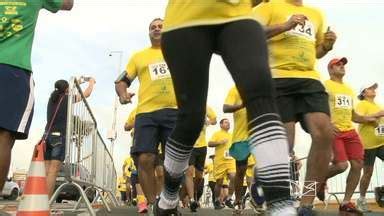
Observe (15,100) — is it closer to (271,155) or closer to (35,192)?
(35,192)

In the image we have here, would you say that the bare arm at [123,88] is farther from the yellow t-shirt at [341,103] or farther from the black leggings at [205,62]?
the yellow t-shirt at [341,103]

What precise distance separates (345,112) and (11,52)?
5644mm

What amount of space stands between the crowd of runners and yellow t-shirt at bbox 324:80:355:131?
17 millimetres

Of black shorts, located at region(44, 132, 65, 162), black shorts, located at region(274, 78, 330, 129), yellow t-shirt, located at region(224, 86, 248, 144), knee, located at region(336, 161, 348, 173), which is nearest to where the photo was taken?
black shorts, located at region(274, 78, 330, 129)

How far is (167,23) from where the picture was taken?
9.82ft

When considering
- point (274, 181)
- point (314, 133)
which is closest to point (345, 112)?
point (314, 133)

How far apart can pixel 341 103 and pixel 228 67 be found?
576cm

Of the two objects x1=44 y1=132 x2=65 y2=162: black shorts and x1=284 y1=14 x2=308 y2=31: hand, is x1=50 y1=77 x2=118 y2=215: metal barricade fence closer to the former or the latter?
x1=44 y1=132 x2=65 y2=162: black shorts

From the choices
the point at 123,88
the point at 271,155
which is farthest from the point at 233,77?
the point at 123,88

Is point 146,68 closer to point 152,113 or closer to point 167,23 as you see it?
point 152,113

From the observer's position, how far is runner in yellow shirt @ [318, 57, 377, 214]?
773cm

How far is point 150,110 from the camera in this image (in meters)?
6.26

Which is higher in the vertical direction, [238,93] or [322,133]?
[238,93]

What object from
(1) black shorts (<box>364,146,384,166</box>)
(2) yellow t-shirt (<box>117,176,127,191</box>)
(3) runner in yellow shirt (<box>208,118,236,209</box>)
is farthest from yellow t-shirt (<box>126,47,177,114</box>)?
(2) yellow t-shirt (<box>117,176,127,191</box>)
